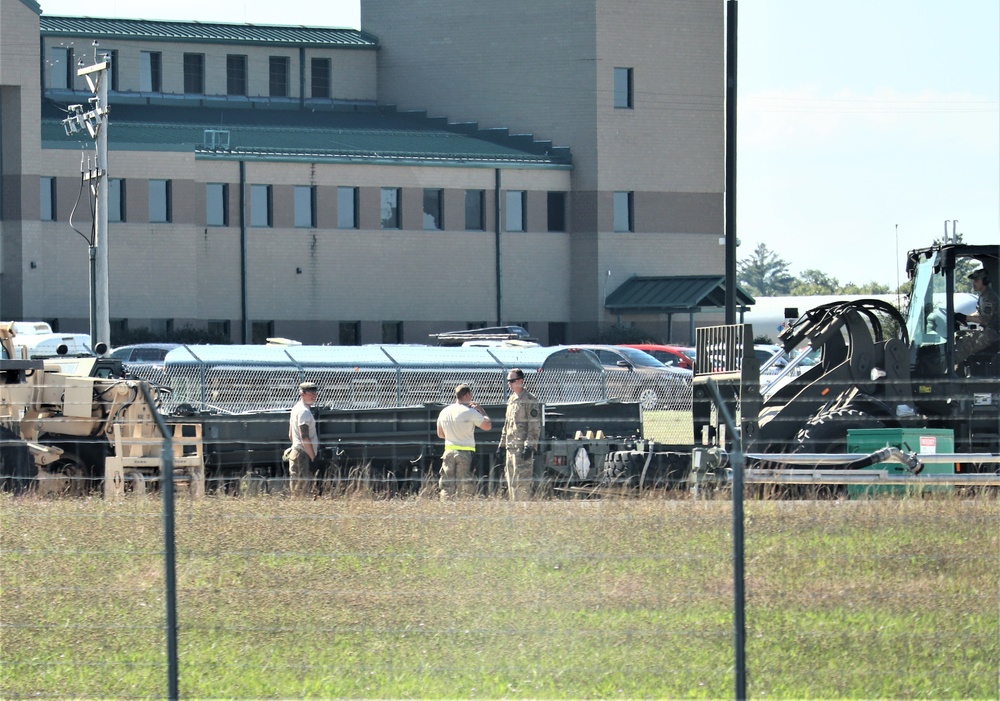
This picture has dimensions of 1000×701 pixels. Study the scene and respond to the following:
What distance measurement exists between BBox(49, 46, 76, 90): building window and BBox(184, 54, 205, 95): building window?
507cm

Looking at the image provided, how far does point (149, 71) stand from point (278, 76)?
5741 mm

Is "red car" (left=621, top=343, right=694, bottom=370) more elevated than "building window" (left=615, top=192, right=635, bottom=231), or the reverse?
"building window" (left=615, top=192, right=635, bottom=231)

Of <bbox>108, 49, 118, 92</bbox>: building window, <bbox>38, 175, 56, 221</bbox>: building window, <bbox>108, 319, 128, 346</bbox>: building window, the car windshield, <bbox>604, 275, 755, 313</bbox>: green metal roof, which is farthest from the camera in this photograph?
<bbox>108, 49, 118, 92</bbox>: building window

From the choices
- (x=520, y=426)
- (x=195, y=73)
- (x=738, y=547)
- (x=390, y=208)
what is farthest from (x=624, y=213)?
(x=738, y=547)

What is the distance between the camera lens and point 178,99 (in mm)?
64188

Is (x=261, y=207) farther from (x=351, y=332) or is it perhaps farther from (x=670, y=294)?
(x=670, y=294)

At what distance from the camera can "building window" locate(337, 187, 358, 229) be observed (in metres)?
58.1

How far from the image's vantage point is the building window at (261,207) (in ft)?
187

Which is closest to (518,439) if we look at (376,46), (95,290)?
(95,290)

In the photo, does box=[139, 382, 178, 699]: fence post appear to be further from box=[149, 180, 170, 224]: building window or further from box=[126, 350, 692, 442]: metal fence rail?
box=[149, 180, 170, 224]: building window

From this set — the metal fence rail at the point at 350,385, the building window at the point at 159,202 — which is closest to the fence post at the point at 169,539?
the metal fence rail at the point at 350,385

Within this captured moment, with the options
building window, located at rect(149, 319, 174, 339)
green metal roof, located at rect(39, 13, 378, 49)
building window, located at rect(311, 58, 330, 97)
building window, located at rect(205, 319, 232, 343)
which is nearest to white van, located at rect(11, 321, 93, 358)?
building window, located at rect(149, 319, 174, 339)

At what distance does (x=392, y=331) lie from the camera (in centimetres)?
5894

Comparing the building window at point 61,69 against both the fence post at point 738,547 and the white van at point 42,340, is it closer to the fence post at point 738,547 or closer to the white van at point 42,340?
the white van at point 42,340
